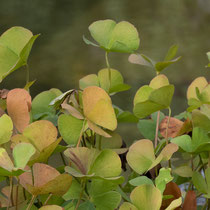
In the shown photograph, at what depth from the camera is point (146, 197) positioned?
1.21 feet

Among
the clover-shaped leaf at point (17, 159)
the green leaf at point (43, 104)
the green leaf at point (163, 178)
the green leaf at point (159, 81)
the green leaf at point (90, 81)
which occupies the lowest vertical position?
the green leaf at point (43, 104)

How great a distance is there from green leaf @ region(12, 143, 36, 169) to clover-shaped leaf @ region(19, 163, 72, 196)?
13mm

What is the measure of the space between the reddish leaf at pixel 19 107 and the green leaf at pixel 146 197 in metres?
0.11

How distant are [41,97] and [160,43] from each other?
255cm

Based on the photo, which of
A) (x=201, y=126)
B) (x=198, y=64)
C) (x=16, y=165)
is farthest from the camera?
(x=198, y=64)

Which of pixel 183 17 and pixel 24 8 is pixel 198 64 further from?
pixel 24 8

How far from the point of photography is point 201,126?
18.1 inches

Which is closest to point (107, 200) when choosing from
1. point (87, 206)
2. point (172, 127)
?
point (87, 206)

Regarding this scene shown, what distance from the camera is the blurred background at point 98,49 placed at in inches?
112

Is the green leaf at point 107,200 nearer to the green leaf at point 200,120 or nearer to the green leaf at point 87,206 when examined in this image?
the green leaf at point 87,206

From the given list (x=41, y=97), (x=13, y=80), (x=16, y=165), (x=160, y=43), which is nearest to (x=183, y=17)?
(x=160, y=43)

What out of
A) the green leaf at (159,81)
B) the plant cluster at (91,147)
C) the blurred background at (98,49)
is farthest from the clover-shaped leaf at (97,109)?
the blurred background at (98,49)

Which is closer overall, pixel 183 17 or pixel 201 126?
pixel 201 126

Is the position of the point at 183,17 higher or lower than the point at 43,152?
lower
